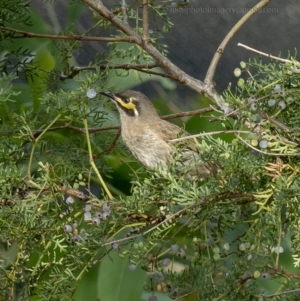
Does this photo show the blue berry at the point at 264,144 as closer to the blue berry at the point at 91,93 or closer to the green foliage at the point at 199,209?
the green foliage at the point at 199,209

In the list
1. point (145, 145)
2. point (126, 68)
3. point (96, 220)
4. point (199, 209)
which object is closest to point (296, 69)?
point (199, 209)

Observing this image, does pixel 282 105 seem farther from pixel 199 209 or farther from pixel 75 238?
pixel 75 238

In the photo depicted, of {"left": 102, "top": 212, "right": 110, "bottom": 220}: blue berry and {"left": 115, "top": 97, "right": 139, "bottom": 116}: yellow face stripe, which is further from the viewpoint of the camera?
{"left": 115, "top": 97, "right": 139, "bottom": 116}: yellow face stripe

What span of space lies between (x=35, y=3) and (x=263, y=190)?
1693 millimetres

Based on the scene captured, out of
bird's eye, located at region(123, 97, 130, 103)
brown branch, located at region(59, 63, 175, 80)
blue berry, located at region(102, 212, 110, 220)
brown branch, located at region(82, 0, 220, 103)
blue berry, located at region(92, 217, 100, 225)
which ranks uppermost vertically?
brown branch, located at region(82, 0, 220, 103)

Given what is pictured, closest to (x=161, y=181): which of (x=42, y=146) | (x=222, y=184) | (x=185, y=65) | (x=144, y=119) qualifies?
(x=222, y=184)

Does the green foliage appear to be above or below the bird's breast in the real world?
above

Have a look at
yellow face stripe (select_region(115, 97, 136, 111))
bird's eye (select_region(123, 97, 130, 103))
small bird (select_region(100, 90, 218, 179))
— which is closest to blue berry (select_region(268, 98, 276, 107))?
small bird (select_region(100, 90, 218, 179))

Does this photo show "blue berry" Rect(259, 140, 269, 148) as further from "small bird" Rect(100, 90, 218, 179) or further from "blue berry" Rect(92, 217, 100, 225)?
"small bird" Rect(100, 90, 218, 179)

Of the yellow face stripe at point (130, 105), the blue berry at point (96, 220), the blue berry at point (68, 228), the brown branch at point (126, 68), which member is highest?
the brown branch at point (126, 68)

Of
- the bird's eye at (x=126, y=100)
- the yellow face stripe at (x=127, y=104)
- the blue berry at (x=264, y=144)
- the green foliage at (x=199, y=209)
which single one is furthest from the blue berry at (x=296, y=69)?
the bird's eye at (x=126, y=100)

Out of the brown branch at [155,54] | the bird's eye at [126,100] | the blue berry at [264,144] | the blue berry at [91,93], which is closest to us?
the blue berry at [264,144]

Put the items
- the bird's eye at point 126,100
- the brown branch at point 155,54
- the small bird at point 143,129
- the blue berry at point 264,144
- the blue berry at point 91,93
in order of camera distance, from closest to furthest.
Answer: the blue berry at point 264,144 < the blue berry at point 91,93 < the brown branch at point 155,54 < the small bird at point 143,129 < the bird's eye at point 126,100

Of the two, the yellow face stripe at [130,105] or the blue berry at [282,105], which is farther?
the yellow face stripe at [130,105]
